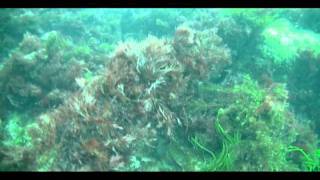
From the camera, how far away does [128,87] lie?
4.42m

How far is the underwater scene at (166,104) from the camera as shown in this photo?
4.12 m

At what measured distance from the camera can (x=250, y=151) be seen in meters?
4.20

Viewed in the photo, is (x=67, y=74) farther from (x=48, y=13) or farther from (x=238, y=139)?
(x=48, y=13)

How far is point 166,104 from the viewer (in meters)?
4.52

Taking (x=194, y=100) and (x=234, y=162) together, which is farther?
(x=194, y=100)

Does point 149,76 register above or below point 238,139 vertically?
above

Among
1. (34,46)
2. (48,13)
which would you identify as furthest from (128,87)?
(48,13)

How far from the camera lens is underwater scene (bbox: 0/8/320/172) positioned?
412 centimetres

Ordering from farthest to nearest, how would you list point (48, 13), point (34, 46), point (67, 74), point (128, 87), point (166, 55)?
1. point (48, 13)
2. point (34, 46)
3. point (67, 74)
4. point (166, 55)
5. point (128, 87)

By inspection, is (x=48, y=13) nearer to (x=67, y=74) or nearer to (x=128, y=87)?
Result: (x=67, y=74)

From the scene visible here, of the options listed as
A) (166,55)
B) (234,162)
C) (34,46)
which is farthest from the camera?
(34,46)
